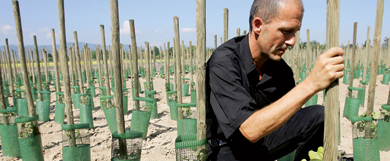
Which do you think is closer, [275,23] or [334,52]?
[334,52]

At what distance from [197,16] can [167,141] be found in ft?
10.2

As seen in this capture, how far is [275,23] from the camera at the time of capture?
1.35m

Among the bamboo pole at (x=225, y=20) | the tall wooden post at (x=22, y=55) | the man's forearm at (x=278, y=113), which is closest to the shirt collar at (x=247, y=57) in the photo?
the man's forearm at (x=278, y=113)

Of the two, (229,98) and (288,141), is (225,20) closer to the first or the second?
(288,141)

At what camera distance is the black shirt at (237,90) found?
1.41m

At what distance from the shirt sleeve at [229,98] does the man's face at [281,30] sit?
237 millimetres

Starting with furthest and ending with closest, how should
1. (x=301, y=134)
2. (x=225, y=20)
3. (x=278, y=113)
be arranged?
(x=225, y=20) < (x=301, y=134) < (x=278, y=113)

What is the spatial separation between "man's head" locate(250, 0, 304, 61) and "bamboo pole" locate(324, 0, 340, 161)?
0.58 feet

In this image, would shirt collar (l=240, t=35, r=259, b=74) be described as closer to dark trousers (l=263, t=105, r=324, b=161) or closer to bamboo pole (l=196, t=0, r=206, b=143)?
bamboo pole (l=196, t=0, r=206, b=143)

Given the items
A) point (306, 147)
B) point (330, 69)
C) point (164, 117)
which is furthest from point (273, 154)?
point (164, 117)

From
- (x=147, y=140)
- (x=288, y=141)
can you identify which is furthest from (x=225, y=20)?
(x=147, y=140)

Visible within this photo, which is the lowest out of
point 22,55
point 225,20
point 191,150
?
point 191,150

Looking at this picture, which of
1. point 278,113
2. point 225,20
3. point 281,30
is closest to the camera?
point 278,113

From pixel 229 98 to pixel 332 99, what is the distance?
19.9 inches
